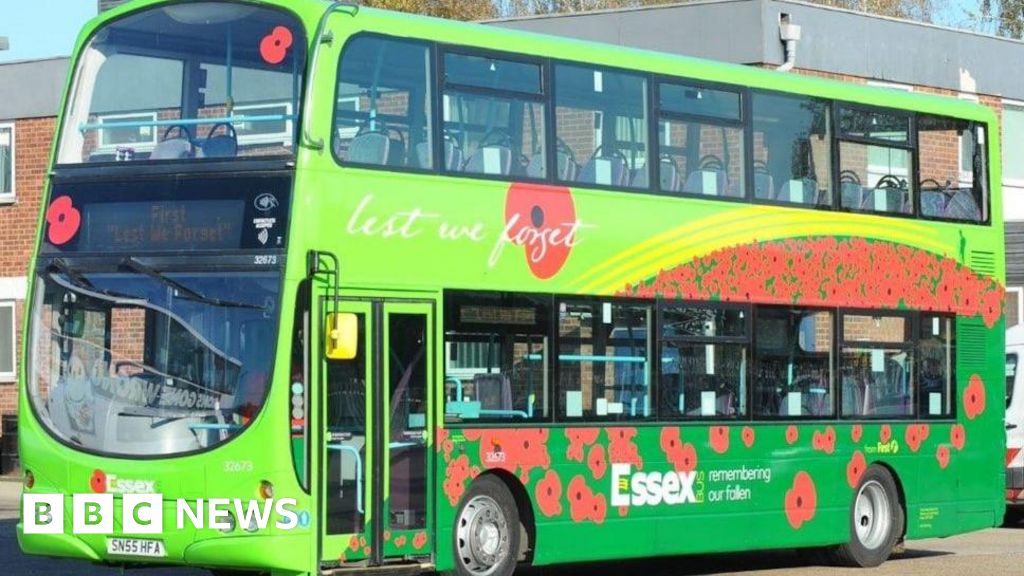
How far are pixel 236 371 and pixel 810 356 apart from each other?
6.47 meters

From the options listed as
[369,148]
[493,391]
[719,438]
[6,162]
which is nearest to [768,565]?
[719,438]

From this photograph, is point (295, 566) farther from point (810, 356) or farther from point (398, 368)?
point (810, 356)

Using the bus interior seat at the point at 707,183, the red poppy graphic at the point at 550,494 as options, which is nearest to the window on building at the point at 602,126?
the bus interior seat at the point at 707,183

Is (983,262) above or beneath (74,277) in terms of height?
above

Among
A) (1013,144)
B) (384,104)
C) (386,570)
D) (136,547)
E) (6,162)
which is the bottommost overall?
(386,570)

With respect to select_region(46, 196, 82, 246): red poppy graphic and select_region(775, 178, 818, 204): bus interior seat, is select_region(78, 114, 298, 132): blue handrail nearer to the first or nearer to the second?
select_region(46, 196, 82, 246): red poppy graphic

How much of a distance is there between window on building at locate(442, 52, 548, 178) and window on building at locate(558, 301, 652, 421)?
1.20m

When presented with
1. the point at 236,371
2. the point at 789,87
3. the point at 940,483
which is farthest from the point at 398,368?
the point at 940,483

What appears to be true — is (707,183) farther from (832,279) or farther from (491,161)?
(491,161)

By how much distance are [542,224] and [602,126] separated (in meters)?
1.12

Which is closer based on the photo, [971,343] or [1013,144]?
[971,343]

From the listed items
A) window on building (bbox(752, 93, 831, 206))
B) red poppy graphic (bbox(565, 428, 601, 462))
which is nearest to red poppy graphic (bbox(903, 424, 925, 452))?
window on building (bbox(752, 93, 831, 206))

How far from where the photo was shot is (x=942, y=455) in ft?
68.2

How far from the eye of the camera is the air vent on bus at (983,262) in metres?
21.2
